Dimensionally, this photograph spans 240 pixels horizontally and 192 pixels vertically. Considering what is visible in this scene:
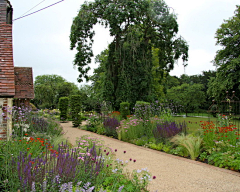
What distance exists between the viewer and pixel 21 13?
9.28 metres

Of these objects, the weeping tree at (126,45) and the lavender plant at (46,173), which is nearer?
the lavender plant at (46,173)

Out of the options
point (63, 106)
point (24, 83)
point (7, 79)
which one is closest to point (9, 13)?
point (7, 79)

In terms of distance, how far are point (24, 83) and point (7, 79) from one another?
5118 mm

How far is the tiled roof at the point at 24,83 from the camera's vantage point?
986cm

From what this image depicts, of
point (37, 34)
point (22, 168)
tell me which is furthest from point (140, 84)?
point (22, 168)

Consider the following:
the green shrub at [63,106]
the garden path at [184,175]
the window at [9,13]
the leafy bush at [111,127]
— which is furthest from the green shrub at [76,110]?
the garden path at [184,175]

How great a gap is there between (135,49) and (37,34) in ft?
28.8

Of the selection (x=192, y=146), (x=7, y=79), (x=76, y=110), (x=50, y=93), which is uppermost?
(x=50, y=93)

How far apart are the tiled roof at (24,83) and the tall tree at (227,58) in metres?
17.2

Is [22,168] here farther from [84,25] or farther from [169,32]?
[169,32]

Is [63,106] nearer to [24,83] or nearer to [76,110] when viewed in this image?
[76,110]

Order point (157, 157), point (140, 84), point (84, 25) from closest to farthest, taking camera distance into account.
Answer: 1. point (157, 157)
2. point (84, 25)
3. point (140, 84)

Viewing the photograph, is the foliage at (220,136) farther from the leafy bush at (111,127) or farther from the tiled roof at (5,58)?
the tiled roof at (5,58)

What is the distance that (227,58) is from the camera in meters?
21.7
